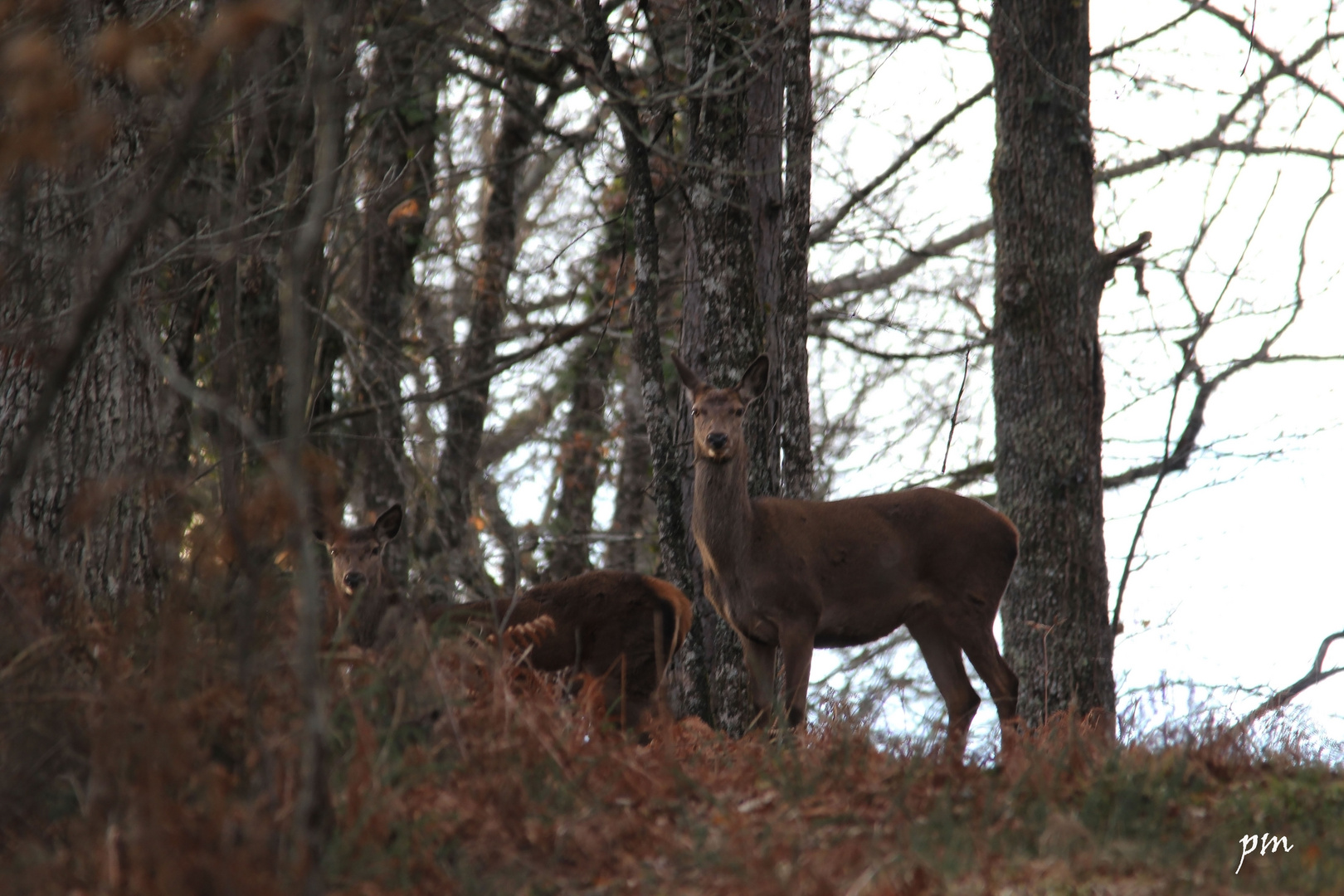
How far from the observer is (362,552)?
889 centimetres

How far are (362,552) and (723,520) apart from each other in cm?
255

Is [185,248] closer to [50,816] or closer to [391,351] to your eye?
[50,816]

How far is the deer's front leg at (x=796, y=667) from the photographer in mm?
7719

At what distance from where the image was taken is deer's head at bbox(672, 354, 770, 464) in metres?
7.97

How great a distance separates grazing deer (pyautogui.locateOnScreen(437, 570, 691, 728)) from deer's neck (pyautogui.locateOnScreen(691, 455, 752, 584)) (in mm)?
368

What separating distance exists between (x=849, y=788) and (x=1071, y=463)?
20.1ft

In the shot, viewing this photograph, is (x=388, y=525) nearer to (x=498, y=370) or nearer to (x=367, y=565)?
(x=367, y=565)

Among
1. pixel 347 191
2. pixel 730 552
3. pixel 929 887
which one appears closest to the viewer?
pixel 929 887

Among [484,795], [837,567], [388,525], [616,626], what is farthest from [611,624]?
[484,795]

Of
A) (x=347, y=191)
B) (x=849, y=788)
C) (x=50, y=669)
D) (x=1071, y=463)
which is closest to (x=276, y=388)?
(x=347, y=191)

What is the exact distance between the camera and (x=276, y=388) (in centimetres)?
1224

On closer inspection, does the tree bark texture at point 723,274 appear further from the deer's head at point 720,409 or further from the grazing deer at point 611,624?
the deer's head at point 720,409

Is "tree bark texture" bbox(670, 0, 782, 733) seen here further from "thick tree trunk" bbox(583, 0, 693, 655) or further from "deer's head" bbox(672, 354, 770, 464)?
"deer's head" bbox(672, 354, 770, 464)

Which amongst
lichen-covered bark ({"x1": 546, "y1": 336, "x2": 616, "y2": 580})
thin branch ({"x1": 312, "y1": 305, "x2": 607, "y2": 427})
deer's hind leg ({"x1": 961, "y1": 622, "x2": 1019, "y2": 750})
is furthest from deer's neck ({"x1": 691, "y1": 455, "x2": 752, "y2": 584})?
lichen-covered bark ({"x1": 546, "y1": 336, "x2": 616, "y2": 580})
